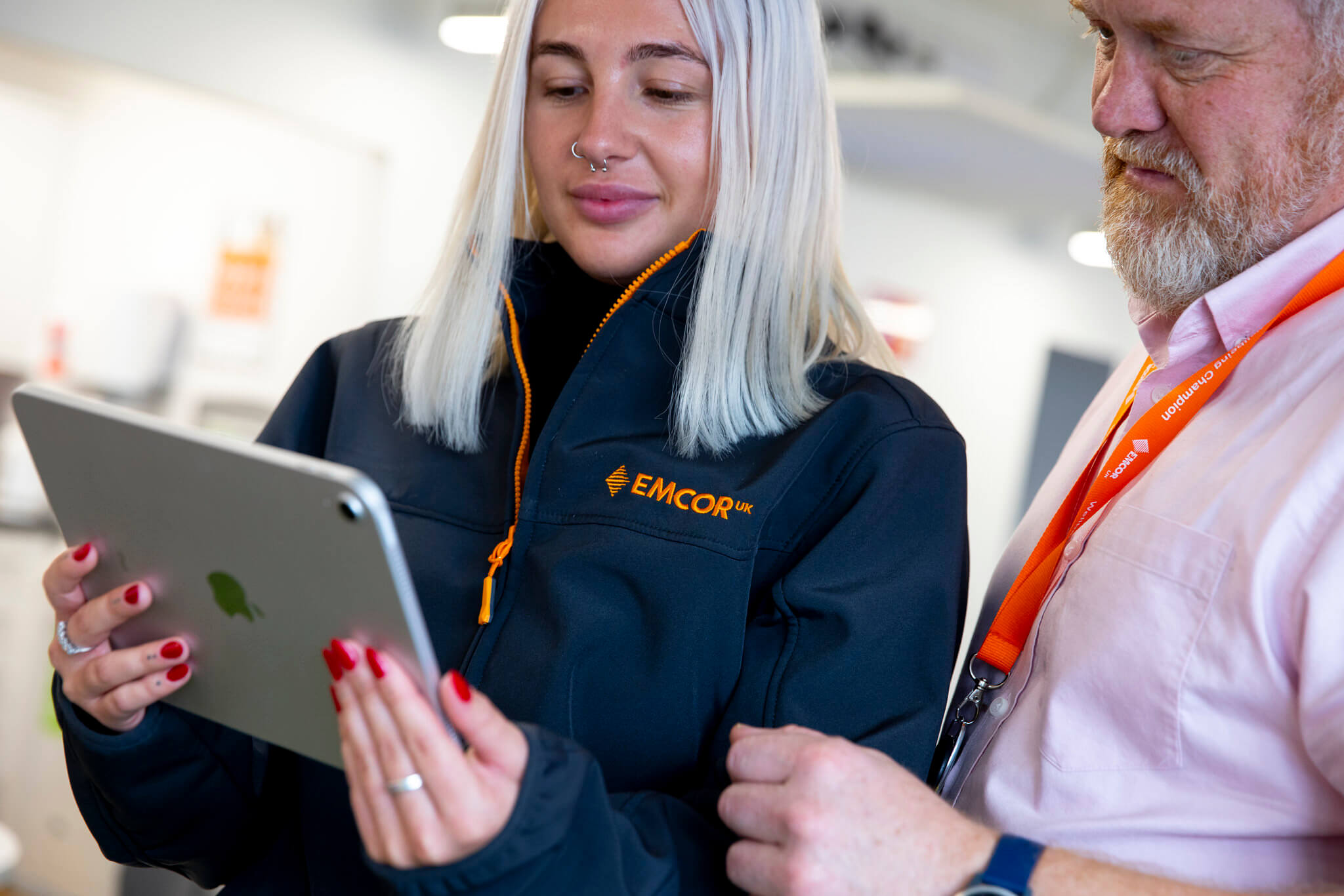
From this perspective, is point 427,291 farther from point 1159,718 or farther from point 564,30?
point 1159,718

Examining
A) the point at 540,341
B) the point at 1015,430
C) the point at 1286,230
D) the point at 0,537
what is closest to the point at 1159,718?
the point at 1286,230

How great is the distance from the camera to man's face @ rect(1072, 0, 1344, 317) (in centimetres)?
118

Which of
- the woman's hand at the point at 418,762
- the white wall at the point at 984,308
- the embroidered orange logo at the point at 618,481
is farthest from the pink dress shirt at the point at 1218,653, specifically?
the white wall at the point at 984,308

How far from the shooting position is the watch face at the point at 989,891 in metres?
0.96

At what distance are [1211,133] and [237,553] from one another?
105 cm

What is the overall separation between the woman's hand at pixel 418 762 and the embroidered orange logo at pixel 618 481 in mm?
430

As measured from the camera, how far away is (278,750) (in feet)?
4.59

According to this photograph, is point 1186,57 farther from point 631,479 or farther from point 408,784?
point 408,784

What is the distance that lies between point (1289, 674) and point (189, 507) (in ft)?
3.01

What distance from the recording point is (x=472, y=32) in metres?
3.52

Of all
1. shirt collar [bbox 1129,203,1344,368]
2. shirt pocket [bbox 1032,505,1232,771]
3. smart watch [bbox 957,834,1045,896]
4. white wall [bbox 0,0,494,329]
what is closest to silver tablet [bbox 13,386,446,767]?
smart watch [bbox 957,834,1045,896]

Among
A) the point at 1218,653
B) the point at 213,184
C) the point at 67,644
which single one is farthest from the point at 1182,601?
the point at 213,184

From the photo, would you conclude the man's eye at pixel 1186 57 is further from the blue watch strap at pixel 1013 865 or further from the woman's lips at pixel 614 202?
the blue watch strap at pixel 1013 865

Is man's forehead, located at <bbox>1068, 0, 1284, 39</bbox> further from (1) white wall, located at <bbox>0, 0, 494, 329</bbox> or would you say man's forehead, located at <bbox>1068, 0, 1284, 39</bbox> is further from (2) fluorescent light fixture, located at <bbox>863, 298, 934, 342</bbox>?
(2) fluorescent light fixture, located at <bbox>863, 298, 934, 342</bbox>
